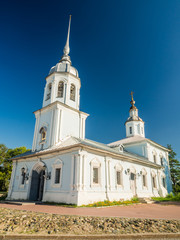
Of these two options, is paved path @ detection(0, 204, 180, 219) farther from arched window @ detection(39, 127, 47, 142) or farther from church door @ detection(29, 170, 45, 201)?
arched window @ detection(39, 127, 47, 142)

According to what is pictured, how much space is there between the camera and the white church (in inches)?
535

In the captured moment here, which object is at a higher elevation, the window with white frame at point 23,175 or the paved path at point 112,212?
the window with white frame at point 23,175

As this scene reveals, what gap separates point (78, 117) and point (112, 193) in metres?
9.02

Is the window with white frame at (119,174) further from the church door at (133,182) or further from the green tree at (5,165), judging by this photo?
the green tree at (5,165)

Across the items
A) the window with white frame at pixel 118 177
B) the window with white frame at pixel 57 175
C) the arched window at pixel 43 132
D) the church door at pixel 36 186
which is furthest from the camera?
the arched window at pixel 43 132

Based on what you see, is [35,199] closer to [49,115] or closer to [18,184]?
[18,184]

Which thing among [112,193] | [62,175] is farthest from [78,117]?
[112,193]

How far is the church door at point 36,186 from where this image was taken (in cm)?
1658

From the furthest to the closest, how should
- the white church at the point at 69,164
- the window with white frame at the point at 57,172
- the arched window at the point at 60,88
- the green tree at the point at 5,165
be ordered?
the green tree at the point at 5,165 → the arched window at the point at 60,88 → the window with white frame at the point at 57,172 → the white church at the point at 69,164

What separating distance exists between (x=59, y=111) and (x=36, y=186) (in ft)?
25.9

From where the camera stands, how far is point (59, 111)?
59.4 feet

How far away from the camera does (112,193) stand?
601 inches

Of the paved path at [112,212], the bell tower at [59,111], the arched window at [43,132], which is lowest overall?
the paved path at [112,212]

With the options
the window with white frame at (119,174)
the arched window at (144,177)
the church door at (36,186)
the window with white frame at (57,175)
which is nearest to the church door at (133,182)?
the window with white frame at (119,174)
